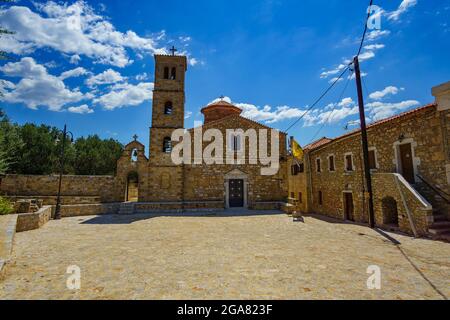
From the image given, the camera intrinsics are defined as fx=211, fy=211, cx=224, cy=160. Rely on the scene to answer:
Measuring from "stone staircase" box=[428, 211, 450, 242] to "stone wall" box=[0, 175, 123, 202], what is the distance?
2069 cm

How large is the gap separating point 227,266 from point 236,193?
13.9 m

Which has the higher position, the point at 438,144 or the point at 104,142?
the point at 104,142

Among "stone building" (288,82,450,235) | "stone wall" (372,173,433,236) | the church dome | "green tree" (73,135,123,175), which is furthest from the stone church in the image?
"green tree" (73,135,123,175)

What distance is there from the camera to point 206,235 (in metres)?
9.23

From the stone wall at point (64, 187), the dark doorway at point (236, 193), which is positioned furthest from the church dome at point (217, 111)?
the stone wall at point (64, 187)

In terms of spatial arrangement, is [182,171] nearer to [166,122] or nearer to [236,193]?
[166,122]

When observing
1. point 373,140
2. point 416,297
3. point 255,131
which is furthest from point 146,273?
point 255,131

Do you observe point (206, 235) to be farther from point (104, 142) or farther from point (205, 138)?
point (104, 142)

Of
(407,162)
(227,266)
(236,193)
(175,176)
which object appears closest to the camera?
(227,266)

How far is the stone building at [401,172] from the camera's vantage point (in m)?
8.39

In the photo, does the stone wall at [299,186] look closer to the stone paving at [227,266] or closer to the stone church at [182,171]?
the stone church at [182,171]

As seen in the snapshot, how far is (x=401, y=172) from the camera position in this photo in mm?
10312

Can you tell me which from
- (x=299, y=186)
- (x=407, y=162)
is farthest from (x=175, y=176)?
(x=407, y=162)
